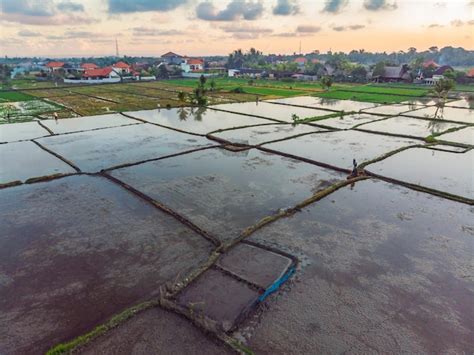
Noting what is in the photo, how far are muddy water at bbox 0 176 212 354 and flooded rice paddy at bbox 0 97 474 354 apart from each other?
4 centimetres

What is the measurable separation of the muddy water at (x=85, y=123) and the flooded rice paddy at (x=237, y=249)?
5.45 metres

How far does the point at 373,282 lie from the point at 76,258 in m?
8.29

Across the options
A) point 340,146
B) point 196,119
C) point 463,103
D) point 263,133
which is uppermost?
point 463,103

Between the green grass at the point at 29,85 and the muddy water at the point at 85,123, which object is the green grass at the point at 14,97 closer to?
the green grass at the point at 29,85

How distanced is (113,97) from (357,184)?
3711 cm

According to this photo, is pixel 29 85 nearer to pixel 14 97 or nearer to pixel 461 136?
pixel 14 97

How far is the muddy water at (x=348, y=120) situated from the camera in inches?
1081

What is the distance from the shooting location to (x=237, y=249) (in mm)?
9875

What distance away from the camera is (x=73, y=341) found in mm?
6582

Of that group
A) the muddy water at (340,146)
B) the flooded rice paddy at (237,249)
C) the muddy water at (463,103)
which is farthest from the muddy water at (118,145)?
the muddy water at (463,103)

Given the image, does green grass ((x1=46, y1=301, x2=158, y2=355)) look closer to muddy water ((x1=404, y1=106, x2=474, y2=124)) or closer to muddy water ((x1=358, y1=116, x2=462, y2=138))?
muddy water ((x1=358, y1=116, x2=462, y2=138))

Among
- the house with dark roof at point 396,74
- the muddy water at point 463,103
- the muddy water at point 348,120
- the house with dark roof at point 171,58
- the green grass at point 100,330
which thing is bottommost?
the green grass at point 100,330

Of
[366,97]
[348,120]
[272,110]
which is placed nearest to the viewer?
[348,120]

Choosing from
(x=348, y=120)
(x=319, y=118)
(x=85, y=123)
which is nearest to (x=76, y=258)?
(x=85, y=123)
